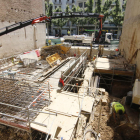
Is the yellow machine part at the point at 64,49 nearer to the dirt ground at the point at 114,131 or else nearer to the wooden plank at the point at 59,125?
the dirt ground at the point at 114,131

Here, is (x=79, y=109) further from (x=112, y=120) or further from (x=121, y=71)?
(x=121, y=71)

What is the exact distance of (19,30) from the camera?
51.3 feet

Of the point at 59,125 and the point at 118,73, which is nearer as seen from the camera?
the point at 59,125

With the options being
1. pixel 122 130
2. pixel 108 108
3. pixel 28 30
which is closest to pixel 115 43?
pixel 28 30

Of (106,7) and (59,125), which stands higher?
(106,7)

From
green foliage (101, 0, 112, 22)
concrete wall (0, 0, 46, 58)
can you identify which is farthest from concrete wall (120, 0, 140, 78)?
green foliage (101, 0, 112, 22)

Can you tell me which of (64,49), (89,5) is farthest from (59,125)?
(89,5)

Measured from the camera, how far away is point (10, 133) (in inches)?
226

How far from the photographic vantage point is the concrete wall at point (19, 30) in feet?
44.7

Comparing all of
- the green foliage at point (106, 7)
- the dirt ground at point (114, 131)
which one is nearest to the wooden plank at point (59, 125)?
the dirt ground at point (114, 131)

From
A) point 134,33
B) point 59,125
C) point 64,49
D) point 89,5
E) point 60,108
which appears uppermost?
point 89,5

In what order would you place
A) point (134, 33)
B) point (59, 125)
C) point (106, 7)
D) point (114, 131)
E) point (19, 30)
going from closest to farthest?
point (59, 125) < point (114, 131) < point (134, 33) < point (19, 30) < point (106, 7)

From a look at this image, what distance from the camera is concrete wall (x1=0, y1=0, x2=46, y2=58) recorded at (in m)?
13.6

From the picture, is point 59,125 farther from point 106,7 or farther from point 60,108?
point 106,7
